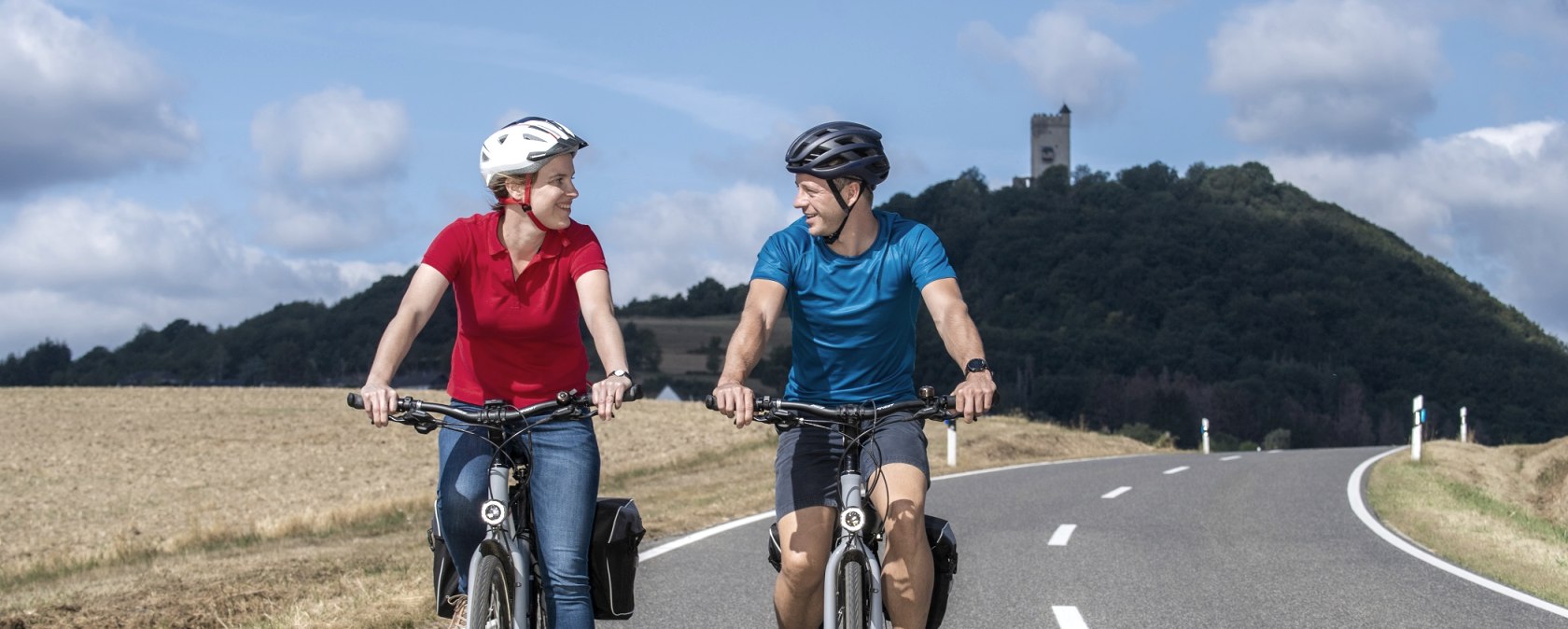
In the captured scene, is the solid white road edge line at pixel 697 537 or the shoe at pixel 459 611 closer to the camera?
the shoe at pixel 459 611

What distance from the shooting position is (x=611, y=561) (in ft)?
15.2

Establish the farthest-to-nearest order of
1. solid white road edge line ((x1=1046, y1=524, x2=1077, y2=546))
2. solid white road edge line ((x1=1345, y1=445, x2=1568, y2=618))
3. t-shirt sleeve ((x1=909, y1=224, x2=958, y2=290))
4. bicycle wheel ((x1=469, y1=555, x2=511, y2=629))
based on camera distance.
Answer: solid white road edge line ((x1=1046, y1=524, x2=1077, y2=546)) < solid white road edge line ((x1=1345, y1=445, x2=1568, y2=618)) < t-shirt sleeve ((x1=909, y1=224, x2=958, y2=290)) < bicycle wheel ((x1=469, y1=555, x2=511, y2=629))

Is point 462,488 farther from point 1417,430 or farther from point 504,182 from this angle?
point 1417,430

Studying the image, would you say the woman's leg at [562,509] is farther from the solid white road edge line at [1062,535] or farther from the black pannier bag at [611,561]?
the solid white road edge line at [1062,535]

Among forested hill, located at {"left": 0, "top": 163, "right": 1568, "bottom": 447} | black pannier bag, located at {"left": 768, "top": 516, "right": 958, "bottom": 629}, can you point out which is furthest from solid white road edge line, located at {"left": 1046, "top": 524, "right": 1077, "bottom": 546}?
forested hill, located at {"left": 0, "top": 163, "right": 1568, "bottom": 447}

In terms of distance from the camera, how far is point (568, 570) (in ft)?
14.6

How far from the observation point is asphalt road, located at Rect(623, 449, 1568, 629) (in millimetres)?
7750

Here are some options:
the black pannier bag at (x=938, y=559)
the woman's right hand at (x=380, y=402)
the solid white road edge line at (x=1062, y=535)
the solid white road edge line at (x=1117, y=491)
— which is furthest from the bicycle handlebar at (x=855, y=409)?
the solid white road edge line at (x=1117, y=491)

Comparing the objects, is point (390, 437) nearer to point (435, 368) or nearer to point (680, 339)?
point (435, 368)

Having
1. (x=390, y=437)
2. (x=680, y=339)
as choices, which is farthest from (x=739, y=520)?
(x=680, y=339)

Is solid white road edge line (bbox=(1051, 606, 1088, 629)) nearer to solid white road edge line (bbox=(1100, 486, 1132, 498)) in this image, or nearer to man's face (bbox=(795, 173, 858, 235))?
man's face (bbox=(795, 173, 858, 235))

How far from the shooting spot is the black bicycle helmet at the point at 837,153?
4605mm

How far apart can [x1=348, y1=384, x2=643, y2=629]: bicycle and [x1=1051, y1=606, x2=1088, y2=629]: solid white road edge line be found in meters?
3.57

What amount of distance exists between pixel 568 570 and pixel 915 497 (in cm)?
103
